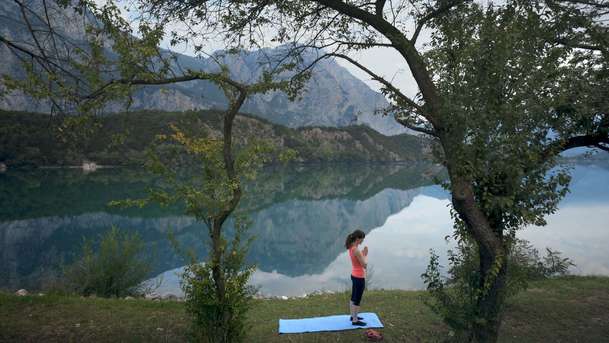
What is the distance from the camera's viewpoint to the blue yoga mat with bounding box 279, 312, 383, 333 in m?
7.50

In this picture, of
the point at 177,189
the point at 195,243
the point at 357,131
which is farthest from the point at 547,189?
the point at 357,131

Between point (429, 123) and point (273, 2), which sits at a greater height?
point (273, 2)

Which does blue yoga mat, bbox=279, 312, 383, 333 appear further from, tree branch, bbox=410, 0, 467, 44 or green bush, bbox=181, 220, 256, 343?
tree branch, bbox=410, 0, 467, 44

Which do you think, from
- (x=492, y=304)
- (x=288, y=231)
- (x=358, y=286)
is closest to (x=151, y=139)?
(x=288, y=231)

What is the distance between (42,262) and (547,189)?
847 inches

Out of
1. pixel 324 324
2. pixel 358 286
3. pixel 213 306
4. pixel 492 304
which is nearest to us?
pixel 213 306

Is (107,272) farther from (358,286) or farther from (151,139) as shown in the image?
(151,139)

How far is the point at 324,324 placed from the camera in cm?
777

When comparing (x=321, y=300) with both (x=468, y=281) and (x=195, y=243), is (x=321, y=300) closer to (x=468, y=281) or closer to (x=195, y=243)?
(x=468, y=281)

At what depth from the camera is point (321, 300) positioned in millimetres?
10227

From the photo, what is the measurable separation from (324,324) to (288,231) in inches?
1075

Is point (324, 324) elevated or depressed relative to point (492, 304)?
depressed

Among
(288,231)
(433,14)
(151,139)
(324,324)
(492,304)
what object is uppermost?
(151,139)

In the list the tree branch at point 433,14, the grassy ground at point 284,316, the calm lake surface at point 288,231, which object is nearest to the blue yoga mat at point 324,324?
the grassy ground at point 284,316
